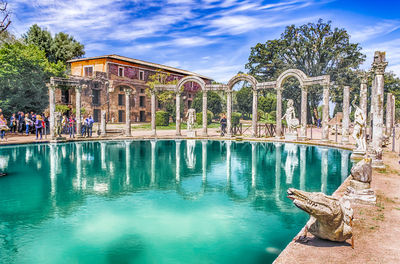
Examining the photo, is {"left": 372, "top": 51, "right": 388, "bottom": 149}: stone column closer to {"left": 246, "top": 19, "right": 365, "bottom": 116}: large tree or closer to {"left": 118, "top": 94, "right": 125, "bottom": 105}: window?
{"left": 246, "top": 19, "right": 365, "bottom": 116}: large tree

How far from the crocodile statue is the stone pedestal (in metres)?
1.86

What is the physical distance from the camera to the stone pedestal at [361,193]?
225 inches

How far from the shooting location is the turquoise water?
4.93 meters

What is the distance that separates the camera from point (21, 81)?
77.6 feet

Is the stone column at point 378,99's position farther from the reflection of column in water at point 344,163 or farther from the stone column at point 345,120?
the stone column at point 345,120

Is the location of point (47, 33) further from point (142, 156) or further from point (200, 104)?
point (142, 156)

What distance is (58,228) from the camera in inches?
227

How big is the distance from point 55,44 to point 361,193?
4417 centimetres

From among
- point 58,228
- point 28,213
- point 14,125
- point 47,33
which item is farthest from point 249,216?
point 47,33

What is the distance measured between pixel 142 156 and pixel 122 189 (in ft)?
19.8

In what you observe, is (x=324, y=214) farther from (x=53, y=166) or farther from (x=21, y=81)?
(x=21, y=81)

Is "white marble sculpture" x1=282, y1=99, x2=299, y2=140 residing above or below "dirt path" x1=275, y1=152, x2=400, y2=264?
above

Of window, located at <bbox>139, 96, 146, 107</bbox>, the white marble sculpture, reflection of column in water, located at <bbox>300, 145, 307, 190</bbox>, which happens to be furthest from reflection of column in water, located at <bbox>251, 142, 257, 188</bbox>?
window, located at <bbox>139, 96, 146, 107</bbox>

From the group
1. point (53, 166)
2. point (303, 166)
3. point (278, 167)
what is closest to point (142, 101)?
point (53, 166)
